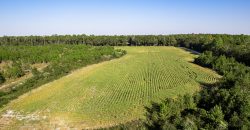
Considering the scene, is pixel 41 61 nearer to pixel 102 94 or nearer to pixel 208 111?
pixel 102 94

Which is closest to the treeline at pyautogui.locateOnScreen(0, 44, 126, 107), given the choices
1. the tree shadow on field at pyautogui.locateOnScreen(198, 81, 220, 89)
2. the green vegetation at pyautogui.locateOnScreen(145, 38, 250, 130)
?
the green vegetation at pyautogui.locateOnScreen(145, 38, 250, 130)

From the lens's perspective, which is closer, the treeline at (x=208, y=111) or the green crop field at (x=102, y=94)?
the treeline at (x=208, y=111)

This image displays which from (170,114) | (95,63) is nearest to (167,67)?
(95,63)

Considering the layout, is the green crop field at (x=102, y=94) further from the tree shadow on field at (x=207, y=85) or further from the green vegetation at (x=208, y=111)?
the green vegetation at (x=208, y=111)

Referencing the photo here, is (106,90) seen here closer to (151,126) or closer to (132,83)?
(132,83)

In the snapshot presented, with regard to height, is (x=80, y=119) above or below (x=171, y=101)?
below

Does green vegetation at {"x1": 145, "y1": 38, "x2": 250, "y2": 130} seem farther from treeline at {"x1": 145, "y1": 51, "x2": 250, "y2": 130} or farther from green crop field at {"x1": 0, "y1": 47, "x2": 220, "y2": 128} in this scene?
green crop field at {"x1": 0, "y1": 47, "x2": 220, "y2": 128}

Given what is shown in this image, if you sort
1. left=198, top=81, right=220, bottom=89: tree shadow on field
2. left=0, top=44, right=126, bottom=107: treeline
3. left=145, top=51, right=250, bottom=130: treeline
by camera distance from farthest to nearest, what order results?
left=0, top=44, right=126, bottom=107: treeline, left=198, top=81, right=220, bottom=89: tree shadow on field, left=145, top=51, right=250, bottom=130: treeline

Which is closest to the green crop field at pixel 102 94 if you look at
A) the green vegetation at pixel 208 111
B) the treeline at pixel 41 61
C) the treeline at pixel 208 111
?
the treeline at pixel 41 61

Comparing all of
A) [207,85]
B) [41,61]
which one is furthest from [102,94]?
[41,61]
